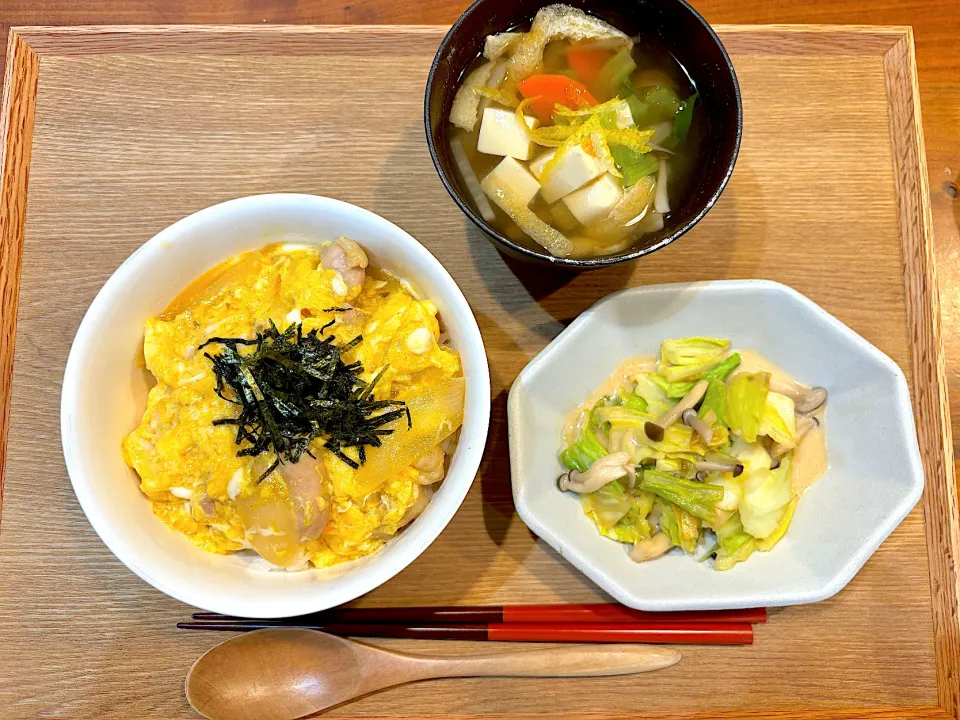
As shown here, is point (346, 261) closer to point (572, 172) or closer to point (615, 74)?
point (572, 172)

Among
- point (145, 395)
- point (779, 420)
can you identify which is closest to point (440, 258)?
point (145, 395)

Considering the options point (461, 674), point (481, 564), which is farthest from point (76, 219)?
point (461, 674)

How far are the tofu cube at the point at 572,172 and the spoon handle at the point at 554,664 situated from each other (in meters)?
1.43

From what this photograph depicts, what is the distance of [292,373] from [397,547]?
55 cm

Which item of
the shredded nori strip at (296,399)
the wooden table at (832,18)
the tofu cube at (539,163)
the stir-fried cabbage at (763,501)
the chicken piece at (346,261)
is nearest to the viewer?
the shredded nori strip at (296,399)

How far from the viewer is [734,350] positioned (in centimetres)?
239

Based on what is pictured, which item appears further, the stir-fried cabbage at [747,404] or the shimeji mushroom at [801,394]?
the shimeji mushroom at [801,394]

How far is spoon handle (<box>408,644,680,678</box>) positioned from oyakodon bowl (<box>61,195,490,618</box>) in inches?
20.2

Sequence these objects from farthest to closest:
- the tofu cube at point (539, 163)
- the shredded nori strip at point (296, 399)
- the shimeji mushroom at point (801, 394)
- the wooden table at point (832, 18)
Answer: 1. the wooden table at point (832, 18)
2. the shimeji mushroom at point (801, 394)
3. the tofu cube at point (539, 163)
4. the shredded nori strip at point (296, 399)

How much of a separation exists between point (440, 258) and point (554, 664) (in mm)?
1379

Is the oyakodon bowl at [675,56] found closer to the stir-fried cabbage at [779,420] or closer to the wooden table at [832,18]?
the wooden table at [832,18]

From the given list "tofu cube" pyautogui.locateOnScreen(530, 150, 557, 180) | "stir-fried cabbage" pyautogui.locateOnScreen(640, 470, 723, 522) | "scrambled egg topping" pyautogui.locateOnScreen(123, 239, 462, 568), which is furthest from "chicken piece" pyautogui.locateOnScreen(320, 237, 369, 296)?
"stir-fried cabbage" pyautogui.locateOnScreen(640, 470, 723, 522)

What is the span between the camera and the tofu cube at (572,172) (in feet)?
6.43

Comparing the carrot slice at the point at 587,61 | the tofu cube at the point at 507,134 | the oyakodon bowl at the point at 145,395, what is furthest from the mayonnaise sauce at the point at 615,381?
the carrot slice at the point at 587,61
